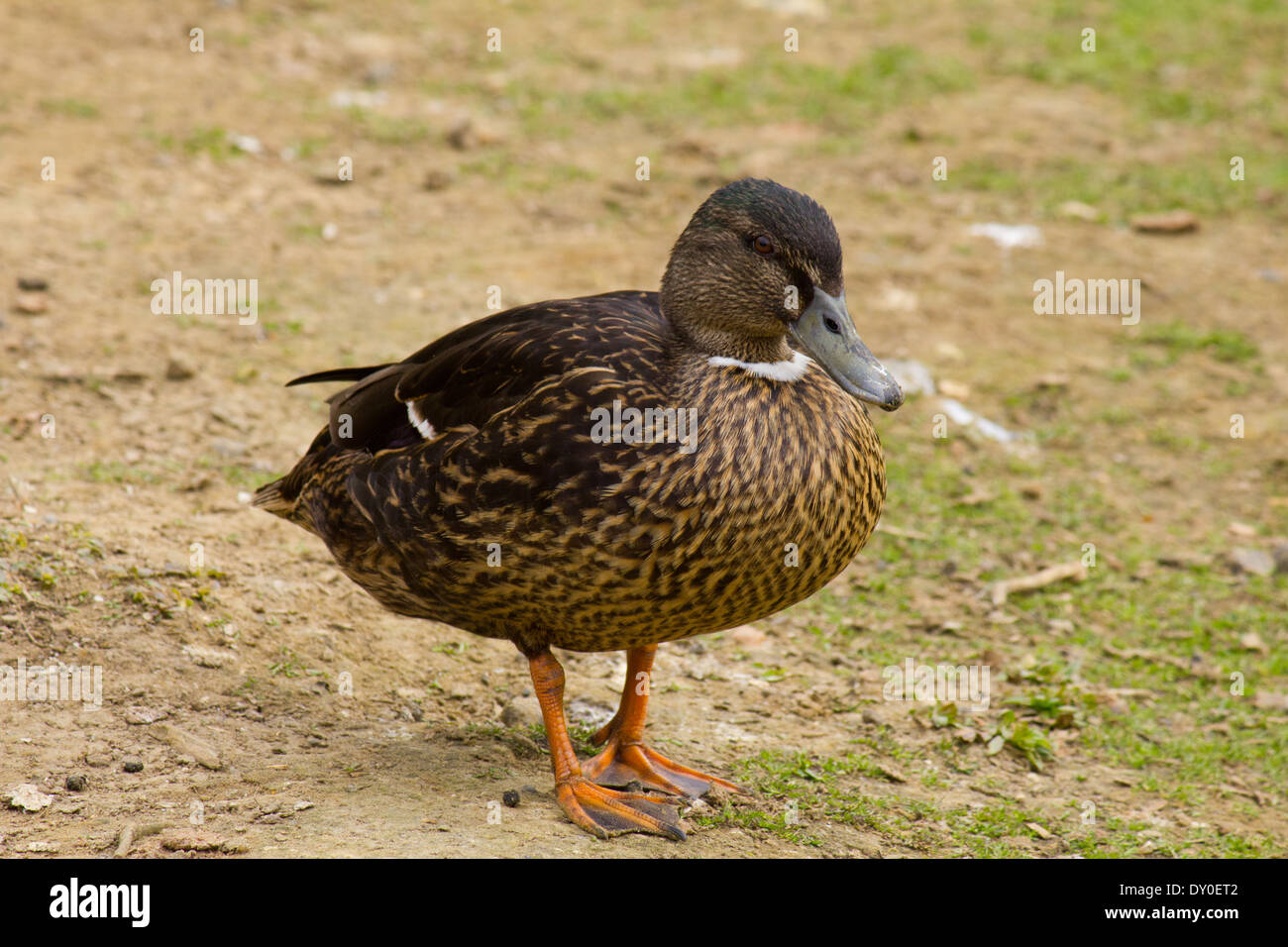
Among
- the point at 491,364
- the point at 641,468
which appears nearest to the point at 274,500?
the point at 491,364

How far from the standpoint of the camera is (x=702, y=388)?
4.04 meters

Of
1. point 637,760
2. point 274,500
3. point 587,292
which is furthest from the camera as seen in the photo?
point 587,292

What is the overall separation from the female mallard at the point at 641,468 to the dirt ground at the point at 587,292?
576 millimetres

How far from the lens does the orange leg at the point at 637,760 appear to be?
4.42 metres

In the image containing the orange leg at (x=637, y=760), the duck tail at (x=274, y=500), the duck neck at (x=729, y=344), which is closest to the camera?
the duck neck at (x=729, y=344)

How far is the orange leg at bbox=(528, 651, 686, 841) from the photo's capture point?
4.09 metres

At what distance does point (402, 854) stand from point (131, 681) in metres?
1.40

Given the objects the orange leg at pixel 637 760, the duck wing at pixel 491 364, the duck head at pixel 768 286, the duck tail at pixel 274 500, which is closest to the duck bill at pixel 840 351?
the duck head at pixel 768 286

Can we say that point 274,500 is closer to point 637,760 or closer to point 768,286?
point 637,760

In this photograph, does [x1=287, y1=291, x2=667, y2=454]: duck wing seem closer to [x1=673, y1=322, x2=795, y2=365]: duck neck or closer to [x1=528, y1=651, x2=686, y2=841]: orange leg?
[x1=673, y1=322, x2=795, y2=365]: duck neck

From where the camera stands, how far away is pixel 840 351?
4.05 meters

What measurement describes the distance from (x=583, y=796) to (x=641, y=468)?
3.40ft

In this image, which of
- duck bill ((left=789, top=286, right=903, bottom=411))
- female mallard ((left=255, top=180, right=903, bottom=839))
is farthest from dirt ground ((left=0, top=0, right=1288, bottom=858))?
duck bill ((left=789, top=286, right=903, bottom=411))

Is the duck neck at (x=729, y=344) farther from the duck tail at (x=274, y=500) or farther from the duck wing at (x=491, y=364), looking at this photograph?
the duck tail at (x=274, y=500)
